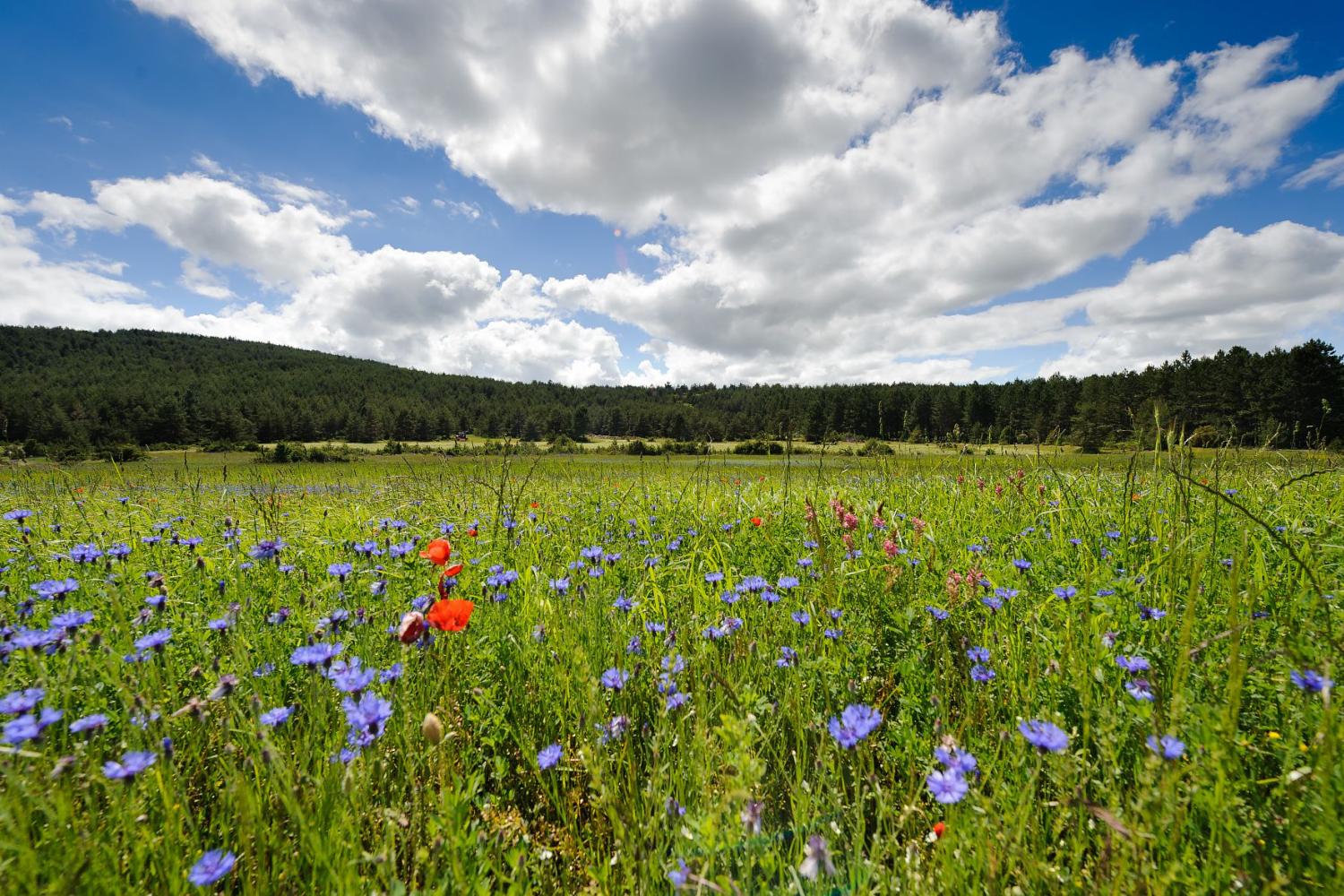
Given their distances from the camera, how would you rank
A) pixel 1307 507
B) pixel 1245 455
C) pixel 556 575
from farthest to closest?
1. pixel 1245 455
2. pixel 1307 507
3. pixel 556 575

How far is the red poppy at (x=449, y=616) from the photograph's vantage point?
1.85 metres

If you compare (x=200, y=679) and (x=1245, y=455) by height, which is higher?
(x=1245, y=455)

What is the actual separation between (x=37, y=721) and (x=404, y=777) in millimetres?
959

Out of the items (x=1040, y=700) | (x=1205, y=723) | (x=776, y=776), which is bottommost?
(x=776, y=776)

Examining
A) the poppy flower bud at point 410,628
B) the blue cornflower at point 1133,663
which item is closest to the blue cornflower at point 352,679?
the poppy flower bud at point 410,628

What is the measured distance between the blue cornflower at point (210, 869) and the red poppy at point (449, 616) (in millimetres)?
743

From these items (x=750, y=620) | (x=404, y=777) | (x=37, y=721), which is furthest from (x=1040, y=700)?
(x=37, y=721)

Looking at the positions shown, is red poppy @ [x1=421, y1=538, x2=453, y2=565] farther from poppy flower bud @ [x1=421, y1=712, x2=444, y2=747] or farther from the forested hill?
the forested hill

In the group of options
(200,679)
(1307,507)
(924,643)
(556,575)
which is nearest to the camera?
(200,679)

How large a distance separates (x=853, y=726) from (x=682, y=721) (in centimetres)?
55

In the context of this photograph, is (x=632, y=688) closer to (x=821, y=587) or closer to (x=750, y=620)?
(x=750, y=620)

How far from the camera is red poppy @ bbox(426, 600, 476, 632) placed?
1854mm

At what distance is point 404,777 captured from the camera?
5.81 ft

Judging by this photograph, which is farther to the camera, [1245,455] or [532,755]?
[1245,455]
